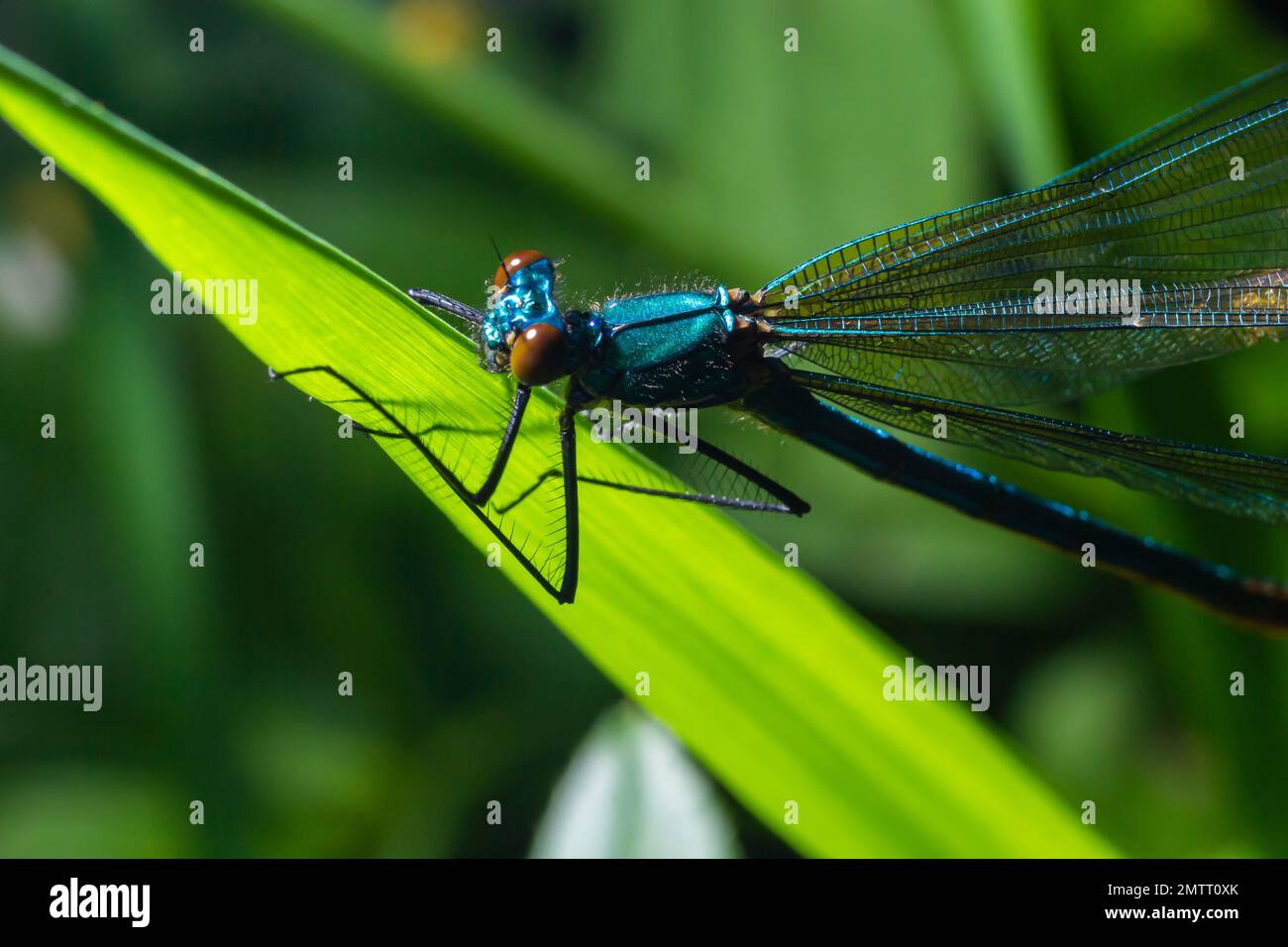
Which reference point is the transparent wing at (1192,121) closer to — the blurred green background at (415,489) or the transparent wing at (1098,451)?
the blurred green background at (415,489)

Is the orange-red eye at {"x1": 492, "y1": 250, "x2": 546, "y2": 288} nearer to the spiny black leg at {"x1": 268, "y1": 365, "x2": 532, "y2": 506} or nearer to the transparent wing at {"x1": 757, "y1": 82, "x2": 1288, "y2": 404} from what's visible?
the spiny black leg at {"x1": 268, "y1": 365, "x2": 532, "y2": 506}

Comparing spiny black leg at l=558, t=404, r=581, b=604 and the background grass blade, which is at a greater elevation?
spiny black leg at l=558, t=404, r=581, b=604

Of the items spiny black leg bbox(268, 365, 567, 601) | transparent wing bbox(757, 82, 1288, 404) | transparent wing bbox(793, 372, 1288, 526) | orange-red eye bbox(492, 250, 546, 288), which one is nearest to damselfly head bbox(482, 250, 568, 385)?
orange-red eye bbox(492, 250, 546, 288)

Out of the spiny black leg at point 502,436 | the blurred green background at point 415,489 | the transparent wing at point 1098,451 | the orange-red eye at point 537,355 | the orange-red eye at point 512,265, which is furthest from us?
the blurred green background at point 415,489

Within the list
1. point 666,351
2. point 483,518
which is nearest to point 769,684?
point 483,518

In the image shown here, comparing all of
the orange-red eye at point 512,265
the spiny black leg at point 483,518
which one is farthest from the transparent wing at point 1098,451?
the spiny black leg at point 483,518
